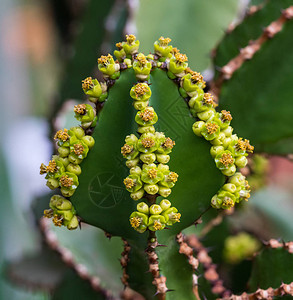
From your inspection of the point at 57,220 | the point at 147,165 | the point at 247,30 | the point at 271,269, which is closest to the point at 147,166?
the point at 147,165

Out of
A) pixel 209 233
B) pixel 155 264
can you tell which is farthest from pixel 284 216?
pixel 155 264

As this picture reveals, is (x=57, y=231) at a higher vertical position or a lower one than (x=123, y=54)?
lower

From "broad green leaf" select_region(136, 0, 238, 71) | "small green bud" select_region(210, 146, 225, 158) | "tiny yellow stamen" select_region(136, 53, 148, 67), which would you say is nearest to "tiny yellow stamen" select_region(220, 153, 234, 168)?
"small green bud" select_region(210, 146, 225, 158)

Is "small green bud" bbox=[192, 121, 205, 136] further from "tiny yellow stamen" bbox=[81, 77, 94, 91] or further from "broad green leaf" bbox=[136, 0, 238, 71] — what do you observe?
"broad green leaf" bbox=[136, 0, 238, 71]

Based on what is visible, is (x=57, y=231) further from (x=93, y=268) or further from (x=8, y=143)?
(x=8, y=143)

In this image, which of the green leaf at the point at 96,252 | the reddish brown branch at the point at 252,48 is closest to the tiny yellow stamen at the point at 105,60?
→ the reddish brown branch at the point at 252,48
